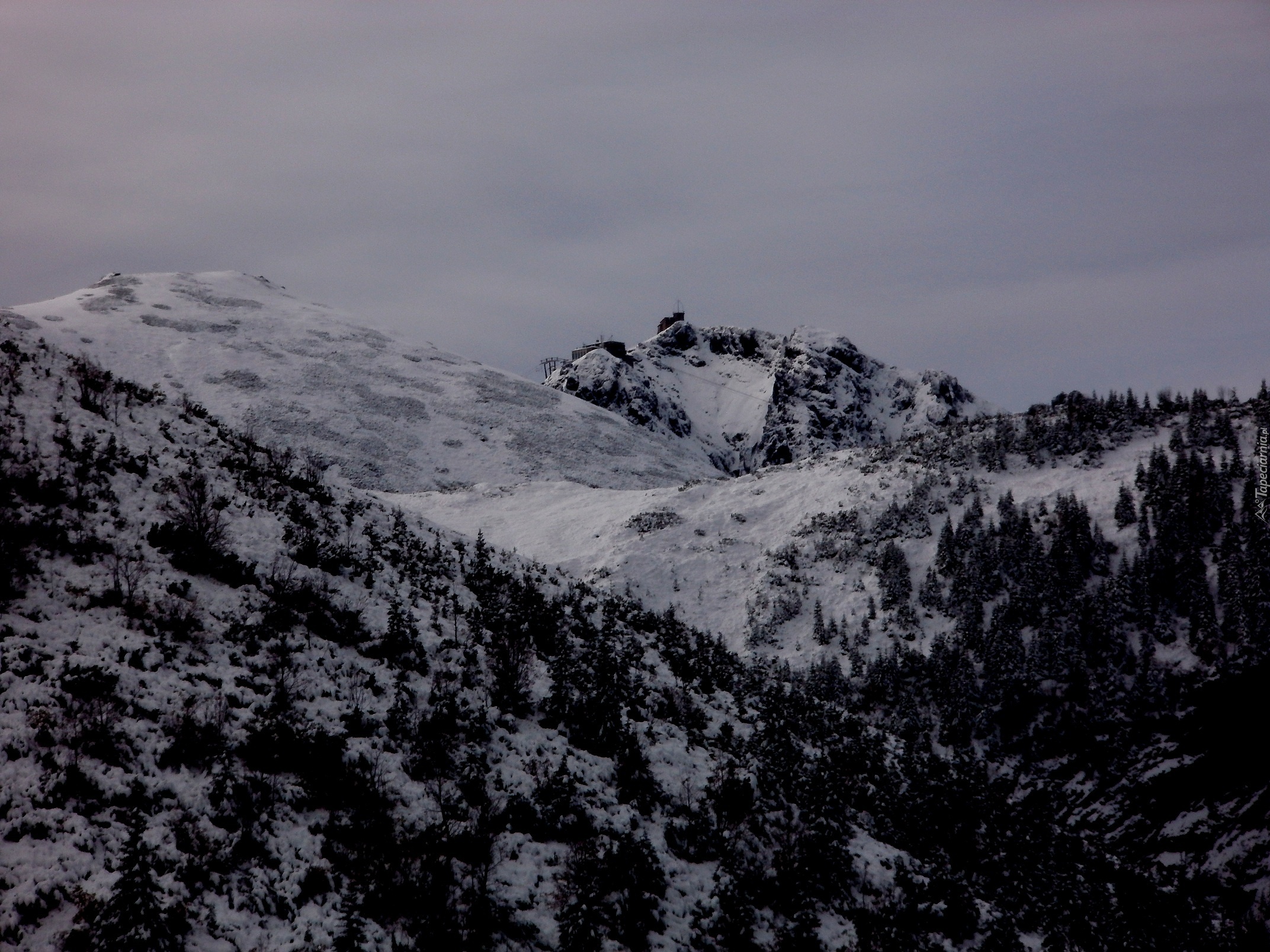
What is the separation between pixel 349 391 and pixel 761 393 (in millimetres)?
97192

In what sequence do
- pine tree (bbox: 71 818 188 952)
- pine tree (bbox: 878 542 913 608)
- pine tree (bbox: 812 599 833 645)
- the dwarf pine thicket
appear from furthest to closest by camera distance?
pine tree (bbox: 878 542 913 608)
pine tree (bbox: 812 599 833 645)
the dwarf pine thicket
pine tree (bbox: 71 818 188 952)

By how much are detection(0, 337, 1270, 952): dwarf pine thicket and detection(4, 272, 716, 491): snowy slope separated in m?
65.8

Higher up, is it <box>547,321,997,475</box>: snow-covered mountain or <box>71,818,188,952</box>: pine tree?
<box>547,321,997,475</box>: snow-covered mountain

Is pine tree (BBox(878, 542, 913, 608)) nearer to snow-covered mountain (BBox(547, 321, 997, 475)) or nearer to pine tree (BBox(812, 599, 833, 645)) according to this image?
pine tree (BBox(812, 599, 833, 645))

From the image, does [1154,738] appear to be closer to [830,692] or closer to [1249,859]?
[1249,859]

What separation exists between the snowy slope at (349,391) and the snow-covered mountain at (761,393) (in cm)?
2556

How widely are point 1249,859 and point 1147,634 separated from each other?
13.5m

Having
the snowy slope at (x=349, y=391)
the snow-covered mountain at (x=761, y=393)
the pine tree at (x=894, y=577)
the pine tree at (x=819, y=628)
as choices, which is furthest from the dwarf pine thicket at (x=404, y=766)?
the snow-covered mountain at (x=761, y=393)

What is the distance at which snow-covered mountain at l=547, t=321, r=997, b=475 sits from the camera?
15725 centimetres

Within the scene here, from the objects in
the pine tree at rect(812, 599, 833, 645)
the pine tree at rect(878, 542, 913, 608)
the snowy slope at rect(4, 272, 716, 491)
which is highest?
the snowy slope at rect(4, 272, 716, 491)

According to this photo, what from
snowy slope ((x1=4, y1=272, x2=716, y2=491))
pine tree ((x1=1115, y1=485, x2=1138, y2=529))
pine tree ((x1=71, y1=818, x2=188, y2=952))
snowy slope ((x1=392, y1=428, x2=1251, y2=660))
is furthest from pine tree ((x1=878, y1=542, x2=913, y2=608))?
pine tree ((x1=71, y1=818, x2=188, y2=952))

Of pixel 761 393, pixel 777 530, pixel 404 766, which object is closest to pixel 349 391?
pixel 777 530

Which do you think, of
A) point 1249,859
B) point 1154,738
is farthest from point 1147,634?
point 1249,859

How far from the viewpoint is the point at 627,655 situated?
23.4 m
